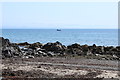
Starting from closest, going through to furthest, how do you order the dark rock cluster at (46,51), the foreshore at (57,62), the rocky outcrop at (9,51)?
the foreshore at (57,62)
the rocky outcrop at (9,51)
the dark rock cluster at (46,51)

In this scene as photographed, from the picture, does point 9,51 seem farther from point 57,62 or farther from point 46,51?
point 57,62

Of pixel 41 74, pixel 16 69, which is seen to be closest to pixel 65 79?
pixel 41 74

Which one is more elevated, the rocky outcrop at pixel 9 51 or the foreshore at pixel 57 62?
the rocky outcrop at pixel 9 51

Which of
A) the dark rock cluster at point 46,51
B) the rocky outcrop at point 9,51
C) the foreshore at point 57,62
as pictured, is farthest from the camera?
the dark rock cluster at point 46,51

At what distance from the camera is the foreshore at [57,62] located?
2194 centimetres

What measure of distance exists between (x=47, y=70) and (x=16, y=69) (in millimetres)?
2560

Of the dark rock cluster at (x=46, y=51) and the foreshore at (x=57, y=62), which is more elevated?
the dark rock cluster at (x=46, y=51)

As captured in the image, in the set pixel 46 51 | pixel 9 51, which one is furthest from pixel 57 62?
pixel 46 51

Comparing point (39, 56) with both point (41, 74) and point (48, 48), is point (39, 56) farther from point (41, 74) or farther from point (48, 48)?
A: point (41, 74)

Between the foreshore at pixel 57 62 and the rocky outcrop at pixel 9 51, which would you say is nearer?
the foreshore at pixel 57 62

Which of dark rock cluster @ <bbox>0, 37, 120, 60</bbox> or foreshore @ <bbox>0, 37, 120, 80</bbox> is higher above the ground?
dark rock cluster @ <bbox>0, 37, 120, 60</bbox>

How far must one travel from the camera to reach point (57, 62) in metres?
30.3

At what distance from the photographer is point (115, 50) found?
42.7 metres

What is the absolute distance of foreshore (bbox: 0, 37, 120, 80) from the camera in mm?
21938
